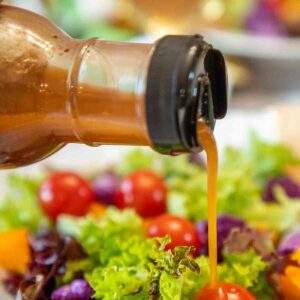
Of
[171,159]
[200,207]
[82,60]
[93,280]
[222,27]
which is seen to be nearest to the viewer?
A: [82,60]

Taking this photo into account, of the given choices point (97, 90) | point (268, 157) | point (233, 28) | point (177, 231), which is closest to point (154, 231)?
point (177, 231)

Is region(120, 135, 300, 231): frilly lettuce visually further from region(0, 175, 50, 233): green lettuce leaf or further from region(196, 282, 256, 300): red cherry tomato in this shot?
region(196, 282, 256, 300): red cherry tomato

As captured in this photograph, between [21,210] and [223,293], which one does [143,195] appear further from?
[223,293]

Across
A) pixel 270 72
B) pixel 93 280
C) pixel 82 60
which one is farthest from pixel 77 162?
pixel 270 72

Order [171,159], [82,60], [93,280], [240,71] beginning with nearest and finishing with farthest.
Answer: [82,60]
[93,280]
[171,159]
[240,71]

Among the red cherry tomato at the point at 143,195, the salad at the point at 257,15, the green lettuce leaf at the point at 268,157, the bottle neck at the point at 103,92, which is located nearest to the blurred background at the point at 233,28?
the salad at the point at 257,15

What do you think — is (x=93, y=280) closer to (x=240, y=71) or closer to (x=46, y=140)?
(x=46, y=140)

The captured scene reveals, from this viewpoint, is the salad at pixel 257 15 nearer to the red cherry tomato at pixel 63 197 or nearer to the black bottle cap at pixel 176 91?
the red cherry tomato at pixel 63 197
